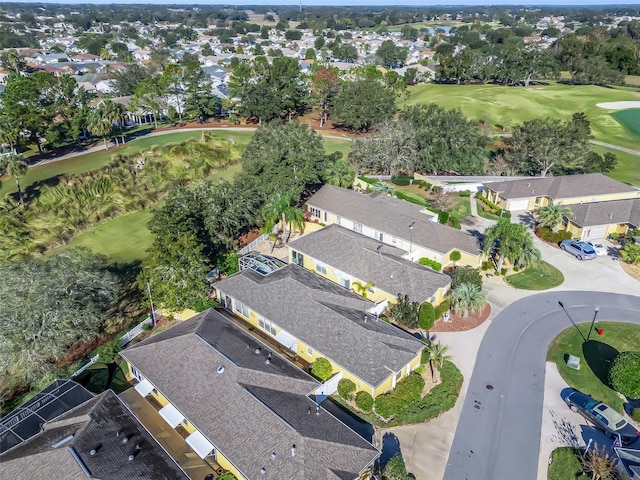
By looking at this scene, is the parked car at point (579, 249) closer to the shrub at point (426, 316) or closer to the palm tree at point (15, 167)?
the shrub at point (426, 316)

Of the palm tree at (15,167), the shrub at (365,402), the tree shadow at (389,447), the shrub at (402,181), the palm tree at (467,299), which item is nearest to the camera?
the tree shadow at (389,447)

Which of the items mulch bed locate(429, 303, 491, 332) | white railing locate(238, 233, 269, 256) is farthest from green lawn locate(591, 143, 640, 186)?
white railing locate(238, 233, 269, 256)

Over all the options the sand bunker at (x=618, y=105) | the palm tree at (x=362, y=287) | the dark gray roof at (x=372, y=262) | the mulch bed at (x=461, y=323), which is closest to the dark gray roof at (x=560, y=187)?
the dark gray roof at (x=372, y=262)

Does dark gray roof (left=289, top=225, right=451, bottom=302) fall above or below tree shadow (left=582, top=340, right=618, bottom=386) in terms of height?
above

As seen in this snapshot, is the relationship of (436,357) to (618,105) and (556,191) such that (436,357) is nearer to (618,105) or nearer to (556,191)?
(556,191)

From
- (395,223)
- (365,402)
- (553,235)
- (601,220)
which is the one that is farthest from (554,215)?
(365,402)

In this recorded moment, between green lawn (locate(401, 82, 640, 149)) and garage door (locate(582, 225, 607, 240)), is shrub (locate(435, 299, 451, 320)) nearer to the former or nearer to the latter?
garage door (locate(582, 225, 607, 240))
